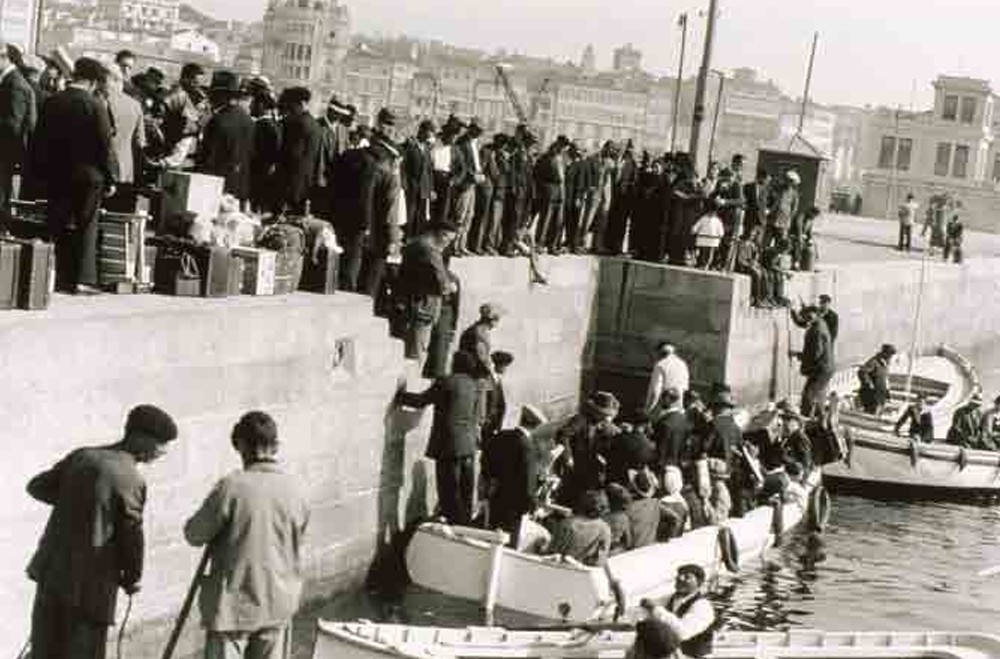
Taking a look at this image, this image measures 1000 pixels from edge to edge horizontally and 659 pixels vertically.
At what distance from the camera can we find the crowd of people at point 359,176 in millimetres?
13492

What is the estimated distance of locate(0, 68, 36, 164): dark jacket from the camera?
13.4 m

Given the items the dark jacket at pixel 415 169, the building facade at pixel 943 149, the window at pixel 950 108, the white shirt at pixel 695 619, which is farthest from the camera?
the window at pixel 950 108

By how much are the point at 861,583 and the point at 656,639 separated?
10605mm

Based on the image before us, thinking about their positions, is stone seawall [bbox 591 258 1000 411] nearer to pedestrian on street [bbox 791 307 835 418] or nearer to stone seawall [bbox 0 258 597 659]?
pedestrian on street [bbox 791 307 835 418]

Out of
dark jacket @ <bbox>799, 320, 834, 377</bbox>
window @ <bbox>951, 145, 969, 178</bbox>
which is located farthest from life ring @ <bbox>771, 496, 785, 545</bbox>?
window @ <bbox>951, 145, 969, 178</bbox>

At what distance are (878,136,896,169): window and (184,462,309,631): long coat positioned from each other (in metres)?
129

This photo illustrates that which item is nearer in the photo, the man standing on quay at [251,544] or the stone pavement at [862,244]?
the man standing on quay at [251,544]

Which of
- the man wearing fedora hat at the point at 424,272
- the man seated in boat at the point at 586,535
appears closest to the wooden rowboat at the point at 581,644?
the man seated in boat at the point at 586,535

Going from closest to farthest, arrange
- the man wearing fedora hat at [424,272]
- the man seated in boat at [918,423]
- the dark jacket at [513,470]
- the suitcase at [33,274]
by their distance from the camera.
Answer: the suitcase at [33,274] < the dark jacket at [513,470] < the man wearing fedora hat at [424,272] < the man seated in boat at [918,423]

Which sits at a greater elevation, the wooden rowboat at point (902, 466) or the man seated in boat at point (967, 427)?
the man seated in boat at point (967, 427)

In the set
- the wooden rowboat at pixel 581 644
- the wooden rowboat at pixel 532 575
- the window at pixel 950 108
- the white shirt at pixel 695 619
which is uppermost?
the window at pixel 950 108

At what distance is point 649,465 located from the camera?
750 inches

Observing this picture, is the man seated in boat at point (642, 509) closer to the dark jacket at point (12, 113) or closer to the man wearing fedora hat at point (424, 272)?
the man wearing fedora hat at point (424, 272)

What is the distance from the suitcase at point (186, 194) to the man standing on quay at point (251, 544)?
6.69 meters
